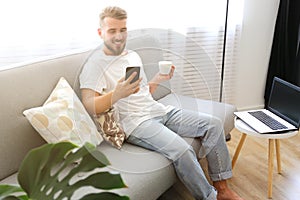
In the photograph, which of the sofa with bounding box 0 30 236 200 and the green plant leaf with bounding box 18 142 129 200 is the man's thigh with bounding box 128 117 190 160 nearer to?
the sofa with bounding box 0 30 236 200

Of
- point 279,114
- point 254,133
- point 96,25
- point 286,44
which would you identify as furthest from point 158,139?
point 286,44

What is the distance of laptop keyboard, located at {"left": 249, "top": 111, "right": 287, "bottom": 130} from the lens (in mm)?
2023

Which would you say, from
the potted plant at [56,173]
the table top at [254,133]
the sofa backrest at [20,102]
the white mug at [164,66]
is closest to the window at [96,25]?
the white mug at [164,66]

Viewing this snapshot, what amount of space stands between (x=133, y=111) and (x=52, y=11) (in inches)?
37.1

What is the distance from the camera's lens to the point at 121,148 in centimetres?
178

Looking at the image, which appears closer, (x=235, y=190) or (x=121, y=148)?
(x=121, y=148)

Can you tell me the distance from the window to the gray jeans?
0.17 metres

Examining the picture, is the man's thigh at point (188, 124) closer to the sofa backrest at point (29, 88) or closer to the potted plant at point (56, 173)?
the sofa backrest at point (29, 88)

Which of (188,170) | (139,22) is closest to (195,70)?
(188,170)

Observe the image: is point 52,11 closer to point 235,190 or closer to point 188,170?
point 188,170

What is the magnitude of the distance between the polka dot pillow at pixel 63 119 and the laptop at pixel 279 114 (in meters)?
0.92

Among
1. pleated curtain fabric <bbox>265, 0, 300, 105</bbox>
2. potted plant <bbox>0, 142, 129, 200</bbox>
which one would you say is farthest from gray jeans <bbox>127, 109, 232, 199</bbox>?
pleated curtain fabric <bbox>265, 0, 300, 105</bbox>

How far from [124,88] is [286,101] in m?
1.07

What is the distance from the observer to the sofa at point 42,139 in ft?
5.09
